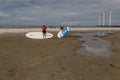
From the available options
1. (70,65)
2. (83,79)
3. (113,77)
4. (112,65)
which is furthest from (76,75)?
(112,65)

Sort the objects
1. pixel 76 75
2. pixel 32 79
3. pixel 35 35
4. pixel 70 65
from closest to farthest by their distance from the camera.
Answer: pixel 32 79 → pixel 76 75 → pixel 70 65 → pixel 35 35

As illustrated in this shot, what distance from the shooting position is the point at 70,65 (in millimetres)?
14305

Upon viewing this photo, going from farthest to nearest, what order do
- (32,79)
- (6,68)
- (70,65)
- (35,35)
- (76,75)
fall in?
(35,35) < (70,65) < (6,68) < (76,75) < (32,79)

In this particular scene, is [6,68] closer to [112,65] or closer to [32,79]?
[32,79]

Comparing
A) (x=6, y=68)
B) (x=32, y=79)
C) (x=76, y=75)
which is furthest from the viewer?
(x=6, y=68)

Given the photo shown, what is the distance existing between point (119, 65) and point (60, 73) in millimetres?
4205

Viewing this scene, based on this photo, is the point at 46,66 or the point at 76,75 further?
the point at 46,66

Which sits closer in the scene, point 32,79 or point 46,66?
point 32,79

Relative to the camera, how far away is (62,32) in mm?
42562

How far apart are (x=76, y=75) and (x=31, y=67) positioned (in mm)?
3119

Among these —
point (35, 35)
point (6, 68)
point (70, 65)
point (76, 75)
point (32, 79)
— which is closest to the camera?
point (32, 79)

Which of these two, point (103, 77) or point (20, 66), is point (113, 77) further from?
point (20, 66)

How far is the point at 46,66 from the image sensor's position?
13930 mm

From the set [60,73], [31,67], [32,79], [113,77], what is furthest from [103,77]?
[31,67]
